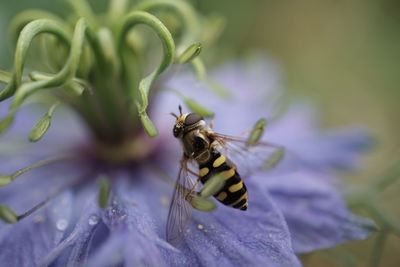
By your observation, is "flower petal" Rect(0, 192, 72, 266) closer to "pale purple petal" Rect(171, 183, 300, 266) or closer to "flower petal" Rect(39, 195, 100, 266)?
"flower petal" Rect(39, 195, 100, 266)

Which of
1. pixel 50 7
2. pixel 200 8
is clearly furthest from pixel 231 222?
pixel 200 8

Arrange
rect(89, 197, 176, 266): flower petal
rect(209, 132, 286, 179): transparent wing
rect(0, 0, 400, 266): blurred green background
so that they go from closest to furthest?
rect(89, 197, 176, 266): flower petal < rect(209, 132, 286, 179): transparent wing < rect(0, 0, 400, 266): blurred green background

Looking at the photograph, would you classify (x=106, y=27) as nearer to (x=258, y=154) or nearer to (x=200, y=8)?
(x=258, y=154)

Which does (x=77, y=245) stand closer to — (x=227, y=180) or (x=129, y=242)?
(x=129, y=242)

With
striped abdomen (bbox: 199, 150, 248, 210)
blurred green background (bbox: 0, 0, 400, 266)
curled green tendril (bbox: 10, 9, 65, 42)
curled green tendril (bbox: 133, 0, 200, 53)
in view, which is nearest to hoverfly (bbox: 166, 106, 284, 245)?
striped abdomen (bbox: 199, 150, 248, 210)

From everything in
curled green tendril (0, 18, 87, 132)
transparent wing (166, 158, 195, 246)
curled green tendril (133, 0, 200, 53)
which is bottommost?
transparent wing (166, 158, 195, 246)

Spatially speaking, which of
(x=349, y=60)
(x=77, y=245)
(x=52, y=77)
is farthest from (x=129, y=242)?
(x=349, y=60)
